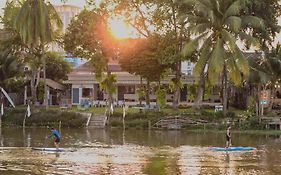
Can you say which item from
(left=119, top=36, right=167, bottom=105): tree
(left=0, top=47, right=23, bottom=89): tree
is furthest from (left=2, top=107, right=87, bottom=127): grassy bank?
(left=119, top=36, right=167, bottom=105): tree

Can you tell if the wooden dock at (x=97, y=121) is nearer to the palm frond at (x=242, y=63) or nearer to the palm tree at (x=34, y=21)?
the palm tree at (x=34, y=21)

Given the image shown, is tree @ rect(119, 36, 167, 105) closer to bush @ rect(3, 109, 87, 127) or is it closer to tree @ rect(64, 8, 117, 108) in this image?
tree @ rect(64, 8, 117, 108)

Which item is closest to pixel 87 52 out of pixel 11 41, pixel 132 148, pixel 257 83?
pixel 11 41

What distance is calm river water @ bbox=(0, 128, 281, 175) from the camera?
25281mm

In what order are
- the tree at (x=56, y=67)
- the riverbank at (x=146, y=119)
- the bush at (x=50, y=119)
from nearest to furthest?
the riverbank at (x=146, y=119) → the bush at (x=50, y=119) → the tree at (x=56, y=67)

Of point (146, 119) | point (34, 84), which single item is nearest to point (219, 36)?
point (146, 119)

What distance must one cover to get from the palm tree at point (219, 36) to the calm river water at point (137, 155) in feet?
18.4

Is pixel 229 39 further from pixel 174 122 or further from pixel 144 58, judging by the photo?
pixel 144 58

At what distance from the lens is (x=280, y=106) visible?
189 feet

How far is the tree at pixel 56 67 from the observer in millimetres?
73500

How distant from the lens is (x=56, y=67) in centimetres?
7438

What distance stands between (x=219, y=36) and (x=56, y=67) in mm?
31805

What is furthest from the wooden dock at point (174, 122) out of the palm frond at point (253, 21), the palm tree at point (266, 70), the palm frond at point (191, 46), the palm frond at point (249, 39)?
the palm frond at point (253, 21)

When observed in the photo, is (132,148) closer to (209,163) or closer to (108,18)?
(209,163)
